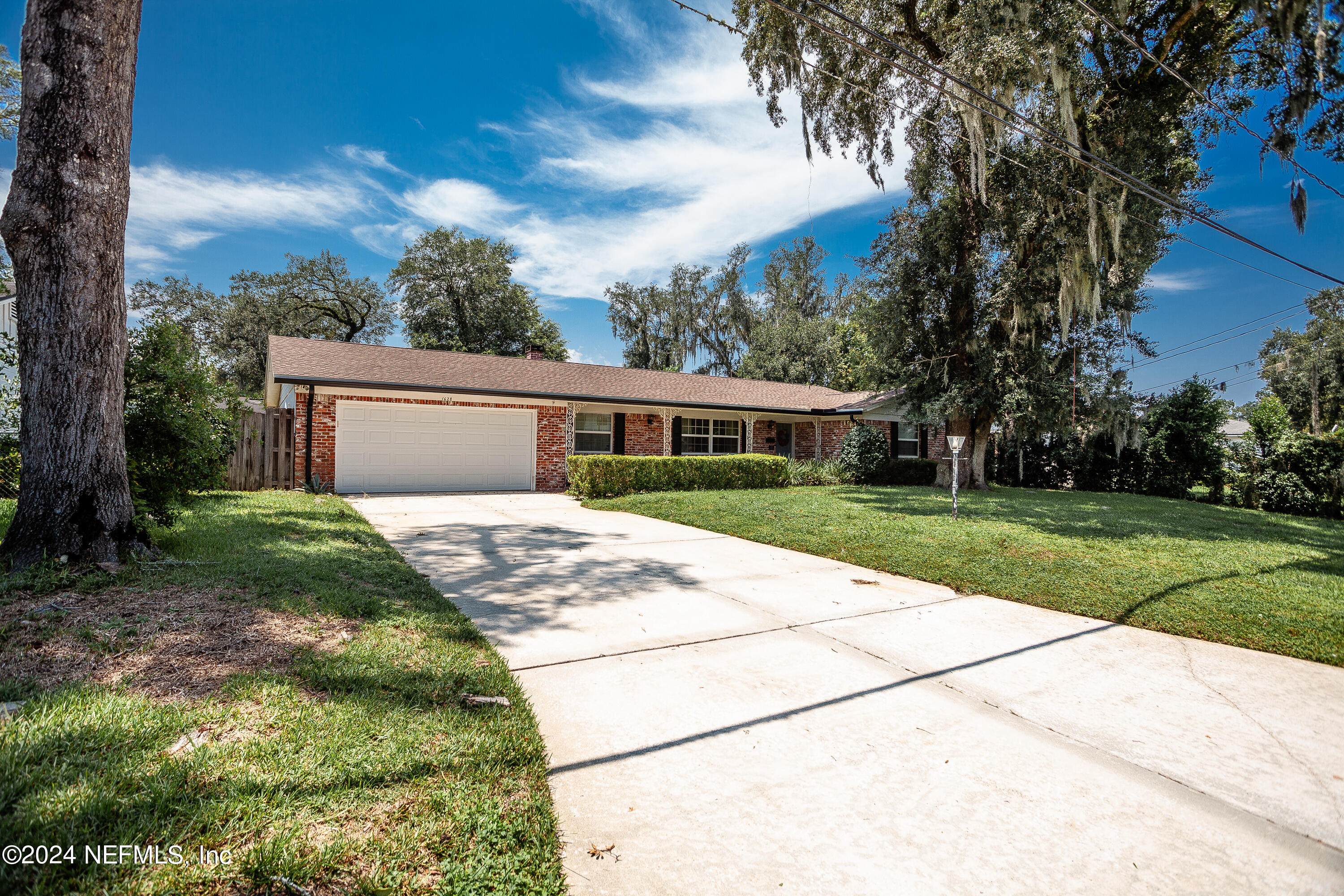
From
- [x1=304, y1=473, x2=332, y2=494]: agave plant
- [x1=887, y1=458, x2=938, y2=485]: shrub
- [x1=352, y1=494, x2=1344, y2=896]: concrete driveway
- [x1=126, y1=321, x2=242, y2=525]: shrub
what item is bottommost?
[x1=352, y1=494, x2=1344, y2=896]: concrete driveway

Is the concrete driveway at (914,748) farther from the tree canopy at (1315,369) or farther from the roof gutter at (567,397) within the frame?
the tree canopy at (1315,369)

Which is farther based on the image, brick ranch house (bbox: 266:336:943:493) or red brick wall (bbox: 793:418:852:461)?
red brick wall (bbox: 793:418:852:461)

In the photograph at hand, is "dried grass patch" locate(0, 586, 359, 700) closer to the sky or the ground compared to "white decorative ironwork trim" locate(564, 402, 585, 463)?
closer to the ground

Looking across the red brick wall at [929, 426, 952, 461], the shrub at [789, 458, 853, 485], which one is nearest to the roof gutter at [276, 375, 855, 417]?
the shrub at [789, 458, 853, 485]

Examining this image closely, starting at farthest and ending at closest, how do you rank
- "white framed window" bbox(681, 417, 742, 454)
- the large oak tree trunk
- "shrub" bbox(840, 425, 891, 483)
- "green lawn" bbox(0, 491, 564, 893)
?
1. "white framed window" bbox(681, 417, 742, 454)
2. "shrub" bbox(840, 425, 891, 483)
3. the large oak tree trunk
4. "green lawn" bbox(0, 491, 564, 893)

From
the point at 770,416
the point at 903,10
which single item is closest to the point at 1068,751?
the point at 903,10

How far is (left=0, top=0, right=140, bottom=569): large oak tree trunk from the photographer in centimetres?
406

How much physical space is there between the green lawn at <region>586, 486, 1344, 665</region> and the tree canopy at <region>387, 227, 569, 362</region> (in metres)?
20.8

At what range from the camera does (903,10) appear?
40.2ft

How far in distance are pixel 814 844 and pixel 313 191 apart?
23494 millimetres

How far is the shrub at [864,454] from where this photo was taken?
1686 centimetres

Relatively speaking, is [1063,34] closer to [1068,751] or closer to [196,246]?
[1068,751]

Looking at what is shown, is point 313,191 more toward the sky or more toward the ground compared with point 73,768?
more toward the sky

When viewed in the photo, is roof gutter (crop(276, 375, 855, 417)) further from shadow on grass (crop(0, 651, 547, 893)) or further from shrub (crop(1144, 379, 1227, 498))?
shadow on grass (crop(0, 651, 547, 893))
